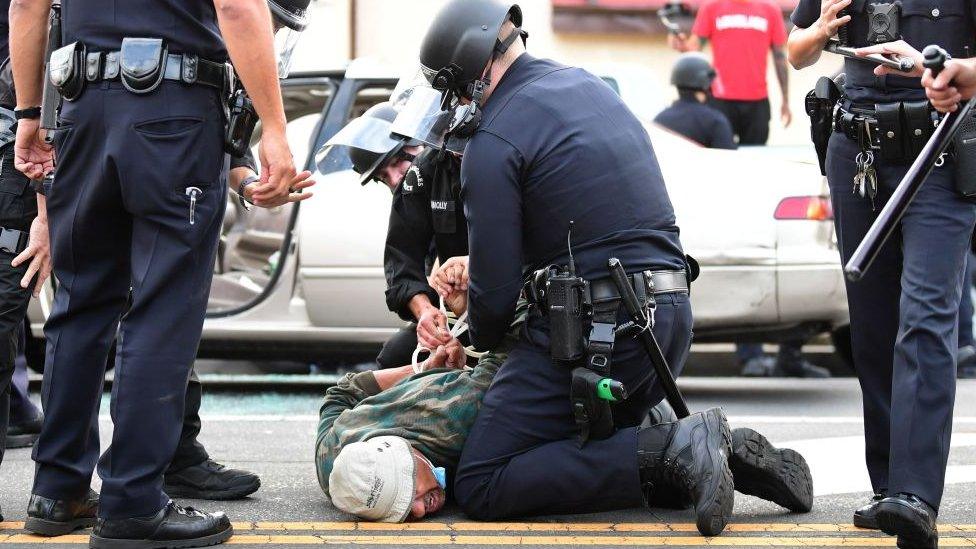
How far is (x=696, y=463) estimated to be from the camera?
3744 mm

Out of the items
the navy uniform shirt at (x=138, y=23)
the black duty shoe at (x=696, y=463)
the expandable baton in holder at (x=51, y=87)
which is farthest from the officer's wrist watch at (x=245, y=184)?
the black duty shoe at (x=696, y=463)

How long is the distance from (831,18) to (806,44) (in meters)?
0.14

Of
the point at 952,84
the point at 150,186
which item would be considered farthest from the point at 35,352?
the point at 952,84

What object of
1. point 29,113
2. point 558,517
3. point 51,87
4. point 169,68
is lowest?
point 558,517

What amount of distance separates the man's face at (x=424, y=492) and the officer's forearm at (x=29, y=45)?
1402 millimetres

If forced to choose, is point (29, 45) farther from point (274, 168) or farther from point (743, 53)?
point (743, 53)

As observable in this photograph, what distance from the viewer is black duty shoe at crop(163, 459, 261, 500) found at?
4.33m

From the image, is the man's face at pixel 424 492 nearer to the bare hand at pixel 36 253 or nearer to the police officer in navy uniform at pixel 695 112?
the bare hand at pixel 36 253

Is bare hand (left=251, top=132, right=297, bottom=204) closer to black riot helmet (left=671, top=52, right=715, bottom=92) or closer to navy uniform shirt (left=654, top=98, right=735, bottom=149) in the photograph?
navy uniform shirt (left=654, top=98, right=735, bottom=149)

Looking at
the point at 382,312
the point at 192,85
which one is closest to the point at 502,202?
the point at 192,85

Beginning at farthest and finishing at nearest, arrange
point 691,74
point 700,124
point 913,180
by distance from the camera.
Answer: point 691,74, point 700,124, point 913,180

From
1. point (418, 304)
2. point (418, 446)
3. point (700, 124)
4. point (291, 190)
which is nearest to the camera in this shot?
point (291, 190)

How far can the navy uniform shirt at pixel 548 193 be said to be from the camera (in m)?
3.83

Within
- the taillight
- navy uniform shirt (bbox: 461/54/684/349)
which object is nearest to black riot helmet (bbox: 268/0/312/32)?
navy uniform shirt (bbox: 461/54/684/349)
